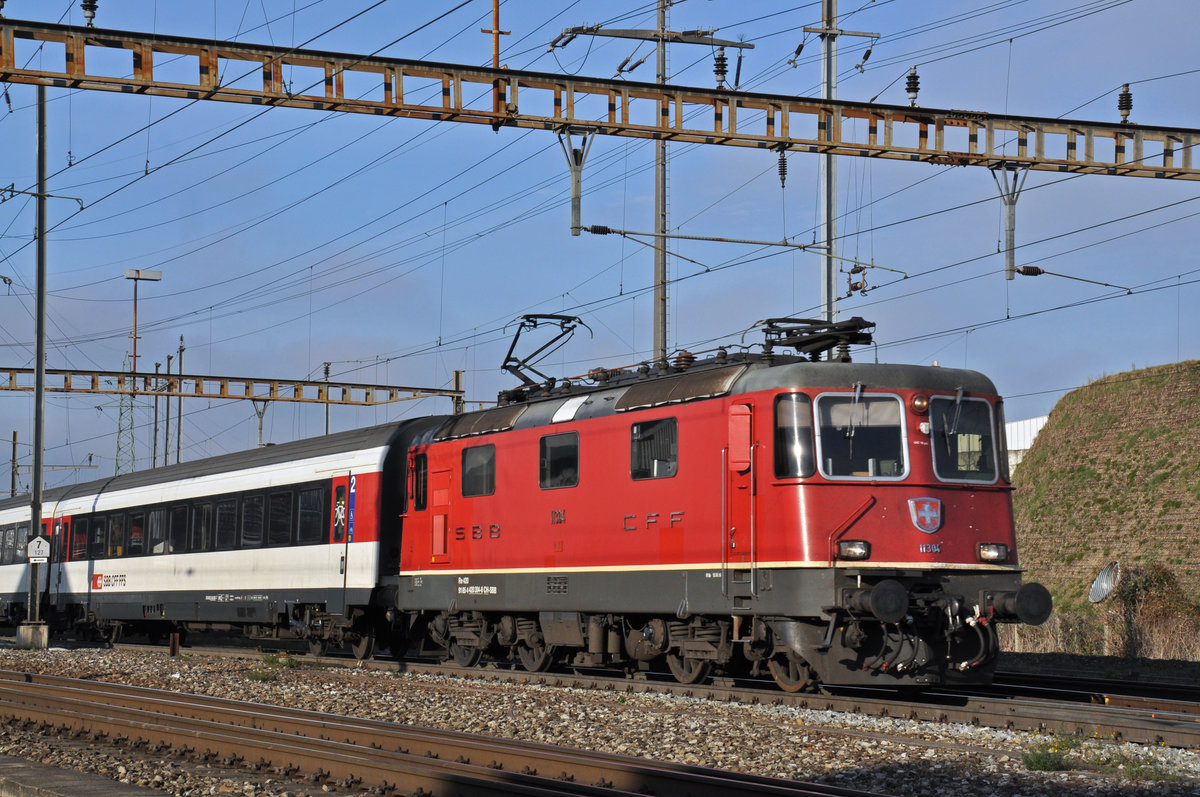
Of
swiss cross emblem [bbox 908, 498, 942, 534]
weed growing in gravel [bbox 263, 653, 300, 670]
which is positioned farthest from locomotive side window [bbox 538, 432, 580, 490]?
weed growing in gravel [bbox 263, 653, 300, 670]

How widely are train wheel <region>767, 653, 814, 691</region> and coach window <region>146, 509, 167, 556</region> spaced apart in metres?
17.0

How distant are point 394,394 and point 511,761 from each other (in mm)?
41402

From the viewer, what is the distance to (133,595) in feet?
96.1

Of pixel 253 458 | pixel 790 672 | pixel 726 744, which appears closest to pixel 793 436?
pixel 790 672

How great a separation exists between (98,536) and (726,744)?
24.1m

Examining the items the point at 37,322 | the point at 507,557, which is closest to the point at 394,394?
the point at 37,322

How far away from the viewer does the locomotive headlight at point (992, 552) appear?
1442 centimetres

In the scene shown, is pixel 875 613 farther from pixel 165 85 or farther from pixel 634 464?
pixel 165 85

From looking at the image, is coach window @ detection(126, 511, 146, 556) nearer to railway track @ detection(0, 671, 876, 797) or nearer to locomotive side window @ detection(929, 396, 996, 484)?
railway track @ detection(0, 671, 876, 797)

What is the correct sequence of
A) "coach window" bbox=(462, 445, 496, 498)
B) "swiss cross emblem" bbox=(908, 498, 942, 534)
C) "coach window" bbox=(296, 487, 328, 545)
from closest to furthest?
1. "swiss cross emblem" bbox=(908, 498, 942, 534)
2. "coach window" bbox=(462, 445, 496, 498)
3. "coach window" bbox=(296, 487, 328, 545)

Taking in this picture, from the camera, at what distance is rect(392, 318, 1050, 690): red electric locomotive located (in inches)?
551

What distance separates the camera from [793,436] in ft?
47.4

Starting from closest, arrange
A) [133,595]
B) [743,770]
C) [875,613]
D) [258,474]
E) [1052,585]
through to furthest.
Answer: [743,770] < [875,613] < [258,474] < [133,595] < [1052,585]

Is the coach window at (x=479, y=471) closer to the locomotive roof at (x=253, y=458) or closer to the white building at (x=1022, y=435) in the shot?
the locomotive roof at (x=253, y=458)
